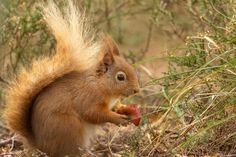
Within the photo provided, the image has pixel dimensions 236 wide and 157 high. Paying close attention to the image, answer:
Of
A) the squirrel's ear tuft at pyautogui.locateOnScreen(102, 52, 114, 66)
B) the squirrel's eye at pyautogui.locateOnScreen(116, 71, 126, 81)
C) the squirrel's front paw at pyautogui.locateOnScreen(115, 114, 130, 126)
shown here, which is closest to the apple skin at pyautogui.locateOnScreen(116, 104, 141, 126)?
the squirrel's front paw at pyautogui.locateOnScreen(115, 114, 130, 126)

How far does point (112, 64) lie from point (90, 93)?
30cm

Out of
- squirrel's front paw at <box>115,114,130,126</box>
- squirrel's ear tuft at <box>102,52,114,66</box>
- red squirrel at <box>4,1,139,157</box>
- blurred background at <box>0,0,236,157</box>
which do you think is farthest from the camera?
squirrel's ear tuft at <box>102,52,114,66</box>

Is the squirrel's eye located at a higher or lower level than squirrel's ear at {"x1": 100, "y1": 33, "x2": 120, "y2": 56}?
lower

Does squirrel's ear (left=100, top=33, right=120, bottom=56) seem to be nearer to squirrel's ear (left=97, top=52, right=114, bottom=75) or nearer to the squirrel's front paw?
squirrel's ear (left=97, top=52, right=114, bottom=75)

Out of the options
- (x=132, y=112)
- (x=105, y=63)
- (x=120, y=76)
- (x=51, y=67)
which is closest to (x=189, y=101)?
(x=132, y=112)

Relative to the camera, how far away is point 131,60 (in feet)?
26.9

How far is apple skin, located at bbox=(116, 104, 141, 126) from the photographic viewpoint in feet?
17.5

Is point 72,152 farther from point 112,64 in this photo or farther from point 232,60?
point 232,60

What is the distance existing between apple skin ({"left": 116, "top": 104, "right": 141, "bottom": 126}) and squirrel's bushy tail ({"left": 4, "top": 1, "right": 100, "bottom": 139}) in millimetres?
382

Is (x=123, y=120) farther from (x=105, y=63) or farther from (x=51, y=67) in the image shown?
(x=51, y=67)

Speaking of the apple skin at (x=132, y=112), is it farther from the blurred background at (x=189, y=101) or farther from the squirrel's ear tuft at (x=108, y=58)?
the squirrel's ear tuft at (x=108, y=58)

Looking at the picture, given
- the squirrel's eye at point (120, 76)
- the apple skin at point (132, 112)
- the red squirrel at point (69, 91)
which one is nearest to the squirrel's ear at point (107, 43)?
the red squirrel at point (69, 91)

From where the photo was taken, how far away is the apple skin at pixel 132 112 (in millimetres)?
5332

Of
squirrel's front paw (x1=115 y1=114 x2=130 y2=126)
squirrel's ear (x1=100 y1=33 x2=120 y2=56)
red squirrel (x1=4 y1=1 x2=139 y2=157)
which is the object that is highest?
squirrel's ear (x1=100 y1=33 x2=120 y2=56)
